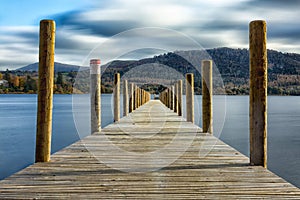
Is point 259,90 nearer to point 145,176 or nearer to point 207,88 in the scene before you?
point 145,176

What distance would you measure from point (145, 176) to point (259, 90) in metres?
1.96

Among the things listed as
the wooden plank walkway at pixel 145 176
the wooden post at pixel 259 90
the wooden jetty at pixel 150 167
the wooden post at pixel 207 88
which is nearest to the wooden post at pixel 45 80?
the wooden jetty at pixel 150 167

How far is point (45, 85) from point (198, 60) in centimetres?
472

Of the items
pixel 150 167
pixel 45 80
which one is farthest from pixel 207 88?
pixel 45 80

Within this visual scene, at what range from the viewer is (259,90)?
4.83 m

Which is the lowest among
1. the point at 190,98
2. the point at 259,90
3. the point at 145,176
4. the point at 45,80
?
the point at 145,176

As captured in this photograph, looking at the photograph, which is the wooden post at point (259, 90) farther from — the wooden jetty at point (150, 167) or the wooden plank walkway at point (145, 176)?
the wooden plank walkway at point (145, 176)

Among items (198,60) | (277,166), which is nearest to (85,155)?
(198,60)

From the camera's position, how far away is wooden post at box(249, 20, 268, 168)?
4.82m

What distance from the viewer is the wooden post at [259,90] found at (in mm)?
4816

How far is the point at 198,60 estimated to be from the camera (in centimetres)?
869

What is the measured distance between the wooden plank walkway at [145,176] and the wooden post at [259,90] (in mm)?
279

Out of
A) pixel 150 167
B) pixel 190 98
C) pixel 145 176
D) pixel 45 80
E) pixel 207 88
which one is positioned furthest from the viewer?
pixel 190 98

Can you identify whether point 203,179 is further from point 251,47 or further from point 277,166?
point 277,166
